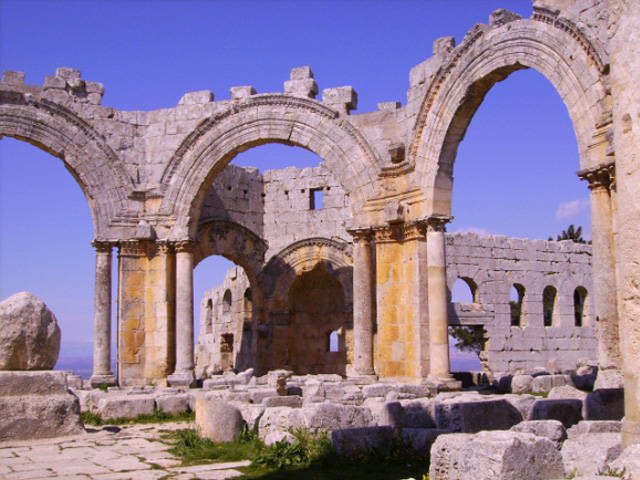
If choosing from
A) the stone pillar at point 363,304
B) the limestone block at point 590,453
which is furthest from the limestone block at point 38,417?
the stone pillar at point 363,304

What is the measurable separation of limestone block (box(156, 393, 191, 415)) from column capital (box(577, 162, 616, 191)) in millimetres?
6828

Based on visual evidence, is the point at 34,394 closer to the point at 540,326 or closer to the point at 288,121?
the point at 288,121

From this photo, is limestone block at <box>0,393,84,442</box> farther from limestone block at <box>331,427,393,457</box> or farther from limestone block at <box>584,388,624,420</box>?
limestone block at <box>584,388,624,420</box>

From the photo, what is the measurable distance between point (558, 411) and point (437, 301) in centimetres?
566

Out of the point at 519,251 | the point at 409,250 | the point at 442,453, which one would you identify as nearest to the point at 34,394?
the point at 442,453

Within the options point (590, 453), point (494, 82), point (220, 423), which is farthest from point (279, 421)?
point (494, 82)

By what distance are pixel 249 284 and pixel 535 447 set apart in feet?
57.4

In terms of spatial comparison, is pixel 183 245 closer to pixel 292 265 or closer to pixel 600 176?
pixel 292 265

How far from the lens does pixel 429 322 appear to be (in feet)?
45.8

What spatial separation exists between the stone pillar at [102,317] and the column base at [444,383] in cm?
681

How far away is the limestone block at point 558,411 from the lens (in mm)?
8211

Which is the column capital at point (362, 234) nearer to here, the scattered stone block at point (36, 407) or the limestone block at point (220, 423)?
the limestone block at point (220, 423)

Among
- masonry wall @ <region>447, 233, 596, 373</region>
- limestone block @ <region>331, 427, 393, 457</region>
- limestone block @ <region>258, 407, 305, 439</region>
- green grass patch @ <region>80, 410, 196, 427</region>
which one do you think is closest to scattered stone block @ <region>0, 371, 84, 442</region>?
green grass patch @ <region>80, 410, 196, 427</region>

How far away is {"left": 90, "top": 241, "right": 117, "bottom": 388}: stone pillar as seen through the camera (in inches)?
634
